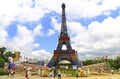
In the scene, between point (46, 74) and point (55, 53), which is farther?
point (55, 53)

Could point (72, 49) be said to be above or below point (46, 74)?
above

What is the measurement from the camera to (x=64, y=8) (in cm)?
12800

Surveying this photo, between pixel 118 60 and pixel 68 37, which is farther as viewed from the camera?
pixel 118 60

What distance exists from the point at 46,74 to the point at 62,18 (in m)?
71.5

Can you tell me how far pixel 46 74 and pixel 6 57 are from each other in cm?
5597

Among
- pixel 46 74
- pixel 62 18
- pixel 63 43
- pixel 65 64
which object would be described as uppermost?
pixel 62 18

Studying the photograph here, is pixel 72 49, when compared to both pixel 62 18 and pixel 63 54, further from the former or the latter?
pixel 62 18

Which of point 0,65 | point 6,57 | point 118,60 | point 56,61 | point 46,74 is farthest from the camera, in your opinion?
point 118,60

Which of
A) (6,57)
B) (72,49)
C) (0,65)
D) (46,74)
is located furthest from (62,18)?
(46,74)

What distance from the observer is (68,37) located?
126m

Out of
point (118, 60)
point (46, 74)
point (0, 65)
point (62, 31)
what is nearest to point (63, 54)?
point (62, 31)

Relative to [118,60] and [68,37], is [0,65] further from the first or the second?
[118,60]

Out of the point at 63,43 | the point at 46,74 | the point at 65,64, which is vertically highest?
the point at 63,43

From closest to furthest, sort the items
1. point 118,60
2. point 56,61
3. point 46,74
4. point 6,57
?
point 46,74 < point 6,57 < point 56,61 < point 118,60
